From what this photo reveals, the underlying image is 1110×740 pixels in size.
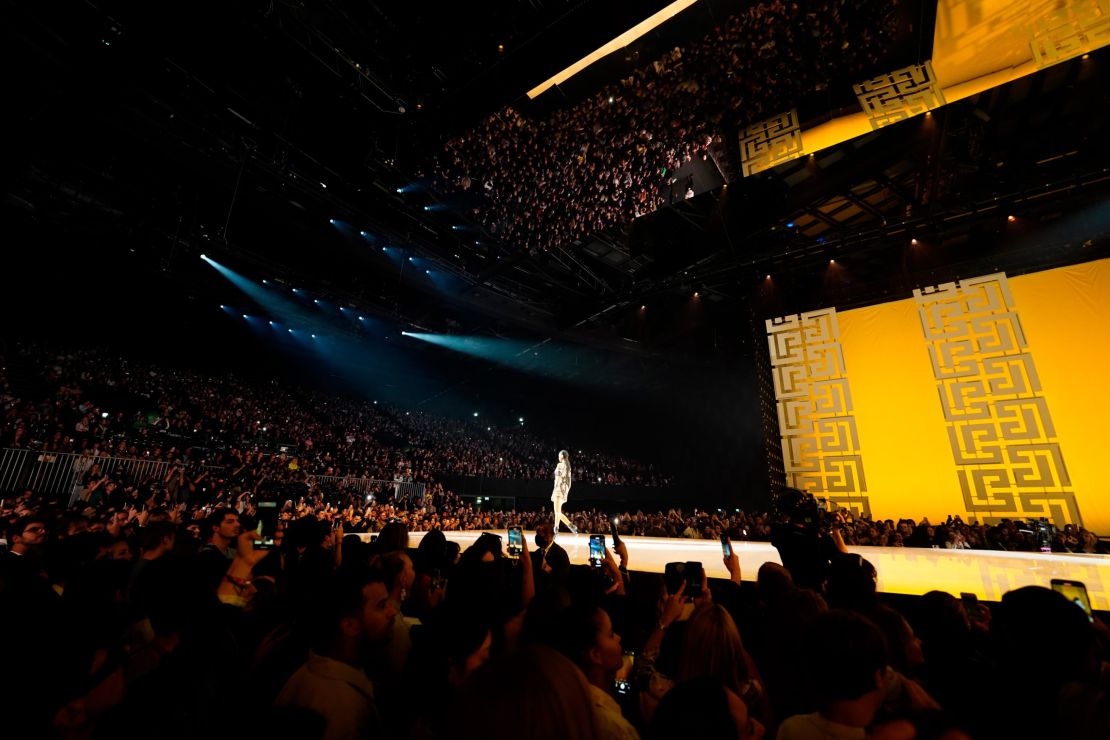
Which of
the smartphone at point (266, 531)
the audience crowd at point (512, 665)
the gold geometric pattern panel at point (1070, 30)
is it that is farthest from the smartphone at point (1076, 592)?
the gold geometric pattern panel at point (1070, 30)

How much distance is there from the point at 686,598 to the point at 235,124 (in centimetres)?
945

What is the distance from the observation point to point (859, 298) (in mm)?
10383

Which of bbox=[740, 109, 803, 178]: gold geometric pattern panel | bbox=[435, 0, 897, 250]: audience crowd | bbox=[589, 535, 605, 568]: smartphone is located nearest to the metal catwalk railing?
bbox=[435, 0, 897, 250]: audience crowd

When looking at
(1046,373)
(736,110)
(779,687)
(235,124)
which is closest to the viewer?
(779,687)

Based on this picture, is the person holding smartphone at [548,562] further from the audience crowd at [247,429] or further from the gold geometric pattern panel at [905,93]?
the audience crowd at [247,429]

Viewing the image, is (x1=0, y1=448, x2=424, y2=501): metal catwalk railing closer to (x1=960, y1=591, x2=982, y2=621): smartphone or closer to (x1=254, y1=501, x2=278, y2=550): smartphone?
(x1=254, y1=501, x2=278, y2=550): smartphone

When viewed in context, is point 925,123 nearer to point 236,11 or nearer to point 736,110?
point 736,110

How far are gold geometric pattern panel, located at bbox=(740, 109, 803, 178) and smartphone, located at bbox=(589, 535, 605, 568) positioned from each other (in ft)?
18.2

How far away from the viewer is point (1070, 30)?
15.7ft

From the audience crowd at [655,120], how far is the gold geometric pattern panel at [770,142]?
135 millimetres

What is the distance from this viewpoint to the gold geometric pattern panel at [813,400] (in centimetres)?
777

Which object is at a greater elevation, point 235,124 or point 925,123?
point 235,124

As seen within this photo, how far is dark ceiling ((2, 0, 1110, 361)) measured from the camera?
5375mm

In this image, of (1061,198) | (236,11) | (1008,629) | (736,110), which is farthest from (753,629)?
(1061,198)
